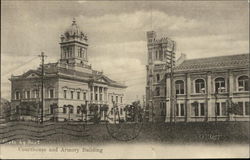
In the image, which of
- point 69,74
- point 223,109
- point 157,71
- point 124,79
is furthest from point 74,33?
point 223,109

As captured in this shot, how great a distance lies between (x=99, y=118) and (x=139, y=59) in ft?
1.23

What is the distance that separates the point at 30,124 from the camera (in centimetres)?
192

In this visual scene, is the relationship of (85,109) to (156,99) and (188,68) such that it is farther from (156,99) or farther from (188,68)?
(188,68)

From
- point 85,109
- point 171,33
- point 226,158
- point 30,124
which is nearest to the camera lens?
point 226,158

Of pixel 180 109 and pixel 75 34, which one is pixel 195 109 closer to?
pixel 180 109

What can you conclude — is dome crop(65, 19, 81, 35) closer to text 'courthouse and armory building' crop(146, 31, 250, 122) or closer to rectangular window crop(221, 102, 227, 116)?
text 'courthouse and armory building' crop(146, 31, 250, 122)

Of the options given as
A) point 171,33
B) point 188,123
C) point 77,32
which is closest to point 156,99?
point 188,123

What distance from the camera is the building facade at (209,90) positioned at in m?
1.52

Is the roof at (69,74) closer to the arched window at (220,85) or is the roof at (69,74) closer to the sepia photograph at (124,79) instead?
the sepia photograph at (124,79)

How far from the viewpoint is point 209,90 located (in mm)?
1581

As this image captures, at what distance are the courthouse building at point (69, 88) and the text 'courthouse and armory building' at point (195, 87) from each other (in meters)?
0.20

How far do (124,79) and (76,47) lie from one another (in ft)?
1.06

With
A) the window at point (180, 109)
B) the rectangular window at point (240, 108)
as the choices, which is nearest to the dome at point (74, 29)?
the window at point (180, 109)

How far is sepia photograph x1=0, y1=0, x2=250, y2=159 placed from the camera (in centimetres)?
156
